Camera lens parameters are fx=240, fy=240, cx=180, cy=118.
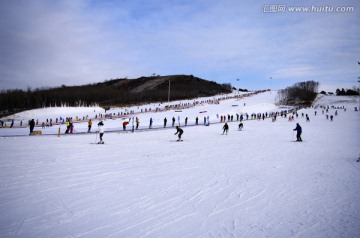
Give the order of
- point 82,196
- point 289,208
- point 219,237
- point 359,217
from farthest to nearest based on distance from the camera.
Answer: point 82,196 < point 289,208 < point 359,217 < point 219,237

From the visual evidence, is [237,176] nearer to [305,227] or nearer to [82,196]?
[305,227]

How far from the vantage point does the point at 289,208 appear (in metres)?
5.83

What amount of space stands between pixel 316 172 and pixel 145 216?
723 cm

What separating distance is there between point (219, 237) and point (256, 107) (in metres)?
62.4

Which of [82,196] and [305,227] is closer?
[305,227]

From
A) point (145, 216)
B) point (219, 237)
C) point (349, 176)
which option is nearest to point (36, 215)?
point (145, 216)

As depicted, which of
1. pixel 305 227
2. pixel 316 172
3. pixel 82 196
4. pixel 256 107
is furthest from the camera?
pixel 256 107

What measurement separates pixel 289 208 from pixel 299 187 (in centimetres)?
187

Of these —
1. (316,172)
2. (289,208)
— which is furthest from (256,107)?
(289,208)

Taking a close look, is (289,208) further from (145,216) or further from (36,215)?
(36,215)

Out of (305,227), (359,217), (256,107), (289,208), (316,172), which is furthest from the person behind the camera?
(256,107)

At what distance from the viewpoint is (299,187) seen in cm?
740

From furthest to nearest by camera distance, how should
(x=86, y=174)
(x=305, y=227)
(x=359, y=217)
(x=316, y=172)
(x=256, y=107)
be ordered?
(x=256, y=107) → (x=316, y=172) → (x=86, y=174) → (x=359, y=217) → (x=305, y=227)

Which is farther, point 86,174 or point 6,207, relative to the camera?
point 86,174
